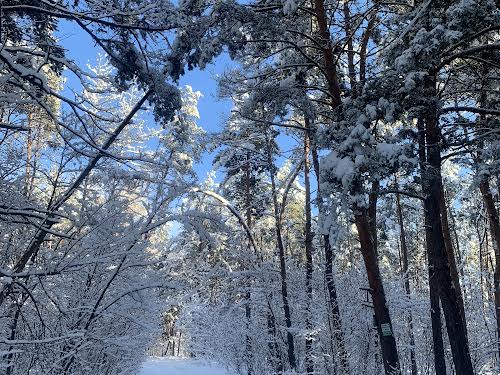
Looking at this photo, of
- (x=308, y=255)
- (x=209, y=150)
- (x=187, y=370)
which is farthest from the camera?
(x=187, y=370)

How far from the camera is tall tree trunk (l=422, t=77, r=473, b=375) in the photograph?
26.7ft

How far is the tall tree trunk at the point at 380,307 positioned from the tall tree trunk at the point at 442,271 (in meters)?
1.06

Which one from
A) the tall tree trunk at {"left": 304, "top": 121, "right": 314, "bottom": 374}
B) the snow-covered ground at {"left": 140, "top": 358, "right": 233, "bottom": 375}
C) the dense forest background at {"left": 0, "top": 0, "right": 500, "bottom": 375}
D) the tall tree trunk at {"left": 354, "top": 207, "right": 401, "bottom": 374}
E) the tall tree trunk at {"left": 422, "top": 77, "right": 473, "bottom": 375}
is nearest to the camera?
the dense forest background at {"left": 0, "top": 0, "right": 500, "bottom": 375}

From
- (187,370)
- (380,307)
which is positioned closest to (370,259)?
(380,307)

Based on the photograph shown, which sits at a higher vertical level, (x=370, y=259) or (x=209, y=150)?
(x=209, y=150)

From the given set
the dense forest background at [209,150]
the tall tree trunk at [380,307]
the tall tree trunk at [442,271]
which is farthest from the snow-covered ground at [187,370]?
the tall tree trunk at [442,271]

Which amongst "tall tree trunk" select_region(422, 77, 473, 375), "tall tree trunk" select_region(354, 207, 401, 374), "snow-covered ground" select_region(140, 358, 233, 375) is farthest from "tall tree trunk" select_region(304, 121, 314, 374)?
"snow-covered ground" select_region(140, 358, 233, 375)

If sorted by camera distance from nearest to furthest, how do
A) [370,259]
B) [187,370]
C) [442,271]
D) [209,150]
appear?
[442,271]
[370,259]
[209,150]
[187,370]

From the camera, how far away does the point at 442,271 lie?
8.55 meters

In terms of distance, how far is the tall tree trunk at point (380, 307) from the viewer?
8438 millimetres

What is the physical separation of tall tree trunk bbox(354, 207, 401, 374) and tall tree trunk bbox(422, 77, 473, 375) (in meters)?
1.06

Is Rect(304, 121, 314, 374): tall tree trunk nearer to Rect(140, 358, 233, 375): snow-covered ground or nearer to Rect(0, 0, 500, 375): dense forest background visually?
Rect(0, 0, 500, 375): dense forest background

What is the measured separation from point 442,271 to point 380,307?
137 cm

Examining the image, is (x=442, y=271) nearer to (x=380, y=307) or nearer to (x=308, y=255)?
(x=380, y=307)
